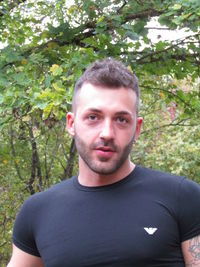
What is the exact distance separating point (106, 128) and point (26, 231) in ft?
1.64

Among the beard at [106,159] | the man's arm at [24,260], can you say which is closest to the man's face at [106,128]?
the beard at [106,159]

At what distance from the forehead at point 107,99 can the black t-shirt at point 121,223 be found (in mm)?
255

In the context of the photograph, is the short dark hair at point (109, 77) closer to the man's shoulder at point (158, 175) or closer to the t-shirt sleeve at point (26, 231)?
the man's shoulder at point (158, 175)

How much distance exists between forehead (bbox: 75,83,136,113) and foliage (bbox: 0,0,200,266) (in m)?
1.18

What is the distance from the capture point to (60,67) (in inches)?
134

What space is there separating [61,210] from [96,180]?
0.54 feet

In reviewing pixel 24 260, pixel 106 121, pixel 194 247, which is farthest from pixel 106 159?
pixel 24 260

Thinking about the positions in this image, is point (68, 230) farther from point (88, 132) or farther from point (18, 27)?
point (18, 27)

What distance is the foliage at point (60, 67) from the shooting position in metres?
3.33

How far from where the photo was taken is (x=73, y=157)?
218 inches

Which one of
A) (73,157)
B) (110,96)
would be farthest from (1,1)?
(110,96)

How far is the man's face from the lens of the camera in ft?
5.35

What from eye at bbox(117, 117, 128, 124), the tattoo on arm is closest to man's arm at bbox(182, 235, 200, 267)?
the tattoo on arm

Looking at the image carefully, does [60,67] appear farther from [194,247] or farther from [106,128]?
[194,247]
